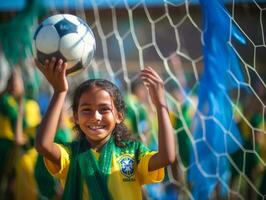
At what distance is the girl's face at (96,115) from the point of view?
205cm

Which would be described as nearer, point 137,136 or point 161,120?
point 161,120

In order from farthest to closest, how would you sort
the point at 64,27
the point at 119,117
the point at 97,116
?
the point at 64,27 → the point at 119,117 → the point at 97,116

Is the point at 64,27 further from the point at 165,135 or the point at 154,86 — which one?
the point at 165,135

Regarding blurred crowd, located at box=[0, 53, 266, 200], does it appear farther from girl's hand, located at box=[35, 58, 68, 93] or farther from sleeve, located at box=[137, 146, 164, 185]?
girl's hand, located at box=[35, 58, 68, 93]

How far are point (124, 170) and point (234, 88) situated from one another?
132 cm

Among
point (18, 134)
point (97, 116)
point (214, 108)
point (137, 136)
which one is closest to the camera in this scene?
point (97, 116)

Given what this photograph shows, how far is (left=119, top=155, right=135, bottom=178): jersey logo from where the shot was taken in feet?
6.79

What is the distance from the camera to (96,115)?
80.7 inches

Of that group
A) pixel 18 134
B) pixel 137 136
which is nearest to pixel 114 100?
pixel 137 136

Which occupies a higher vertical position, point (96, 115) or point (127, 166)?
point (96, 115)

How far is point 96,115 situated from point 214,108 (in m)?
1.35

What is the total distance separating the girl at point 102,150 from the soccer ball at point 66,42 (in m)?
0.12

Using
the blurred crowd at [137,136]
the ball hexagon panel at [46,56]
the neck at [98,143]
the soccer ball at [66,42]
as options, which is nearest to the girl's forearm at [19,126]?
the blurred crowd at [137,136]

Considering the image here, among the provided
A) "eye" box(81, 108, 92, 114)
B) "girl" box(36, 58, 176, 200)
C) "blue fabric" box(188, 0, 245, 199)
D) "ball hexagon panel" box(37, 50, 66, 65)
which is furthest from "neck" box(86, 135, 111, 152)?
"blue fabric" box(188, 0, 245, 199)
